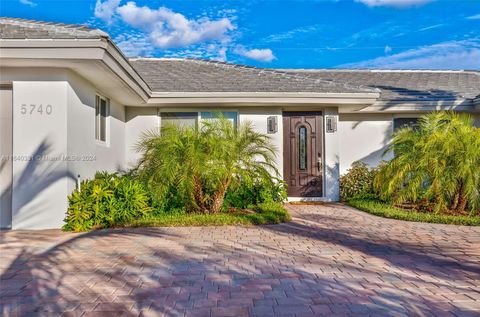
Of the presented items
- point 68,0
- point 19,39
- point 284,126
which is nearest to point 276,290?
point 19,39

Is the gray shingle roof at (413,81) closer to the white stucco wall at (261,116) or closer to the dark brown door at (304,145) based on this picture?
the dark brown door at (304,145)

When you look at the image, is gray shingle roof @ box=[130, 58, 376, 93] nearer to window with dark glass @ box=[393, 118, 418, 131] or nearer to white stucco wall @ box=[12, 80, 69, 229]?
window with dark glass @ box=[393, 118, 418, 131]

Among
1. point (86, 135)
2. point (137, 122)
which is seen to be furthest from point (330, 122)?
point (86, 135)

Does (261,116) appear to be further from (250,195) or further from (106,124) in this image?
(106,124)

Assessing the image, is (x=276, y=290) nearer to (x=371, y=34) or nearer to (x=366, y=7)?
(x=366, y=7)

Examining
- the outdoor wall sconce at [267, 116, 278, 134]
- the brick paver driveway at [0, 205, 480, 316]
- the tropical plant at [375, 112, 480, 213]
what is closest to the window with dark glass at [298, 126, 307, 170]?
the outdoor wall sconce at [267, 116, 278, 134]

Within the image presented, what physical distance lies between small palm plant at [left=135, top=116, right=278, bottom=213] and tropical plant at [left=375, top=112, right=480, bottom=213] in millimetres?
3051

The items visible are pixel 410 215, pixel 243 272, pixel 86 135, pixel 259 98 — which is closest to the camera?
pixel 243 272

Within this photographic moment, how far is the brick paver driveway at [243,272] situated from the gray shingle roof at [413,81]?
536 centimetres

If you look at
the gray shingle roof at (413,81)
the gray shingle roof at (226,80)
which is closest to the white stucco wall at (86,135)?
the gray shingle roof at (226,80)

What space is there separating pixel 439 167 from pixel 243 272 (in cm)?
545

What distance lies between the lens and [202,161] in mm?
6449

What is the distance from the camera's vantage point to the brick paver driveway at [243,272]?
3.01m

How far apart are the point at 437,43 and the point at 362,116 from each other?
4.89 metres
